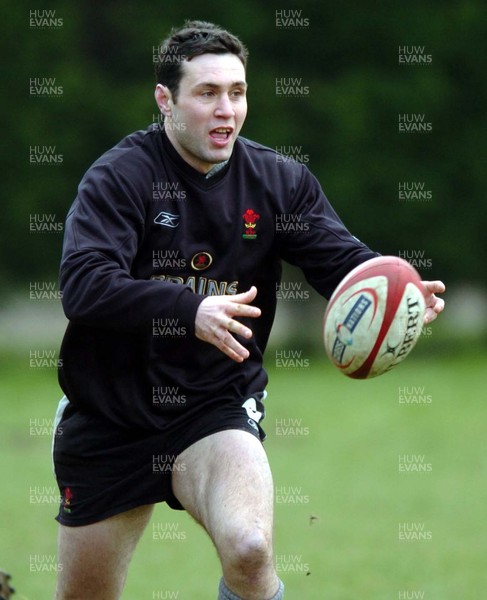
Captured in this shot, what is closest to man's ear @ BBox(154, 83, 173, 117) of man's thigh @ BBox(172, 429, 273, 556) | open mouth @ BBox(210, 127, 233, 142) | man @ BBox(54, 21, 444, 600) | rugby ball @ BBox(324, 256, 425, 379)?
man @ BBox(54, 21, 444, 600)

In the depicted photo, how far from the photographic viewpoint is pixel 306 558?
312 inches

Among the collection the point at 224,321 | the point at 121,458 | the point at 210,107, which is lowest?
the point at 121,458

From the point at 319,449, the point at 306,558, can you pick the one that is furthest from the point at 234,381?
the point at 319,449

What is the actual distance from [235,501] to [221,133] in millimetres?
1458

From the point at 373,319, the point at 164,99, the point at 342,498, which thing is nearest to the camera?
the point at 373,319

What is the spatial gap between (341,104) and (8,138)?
14.3 feet

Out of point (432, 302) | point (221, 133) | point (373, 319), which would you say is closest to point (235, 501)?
point (373, 319)

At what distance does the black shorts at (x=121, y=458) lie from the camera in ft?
16.3

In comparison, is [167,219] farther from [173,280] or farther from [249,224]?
[249,224]

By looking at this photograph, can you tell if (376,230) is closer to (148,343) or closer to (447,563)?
(447,563)

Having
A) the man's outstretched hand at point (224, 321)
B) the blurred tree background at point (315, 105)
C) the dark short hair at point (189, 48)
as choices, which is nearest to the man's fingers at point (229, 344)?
the man's outstretched hand at point (224, 321)

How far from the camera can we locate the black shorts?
497 cm

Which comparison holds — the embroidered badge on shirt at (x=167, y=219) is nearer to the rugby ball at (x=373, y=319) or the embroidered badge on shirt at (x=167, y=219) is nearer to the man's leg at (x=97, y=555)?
the rugby ball at (x=373, y=319)

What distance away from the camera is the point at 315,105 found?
56.9 ft
